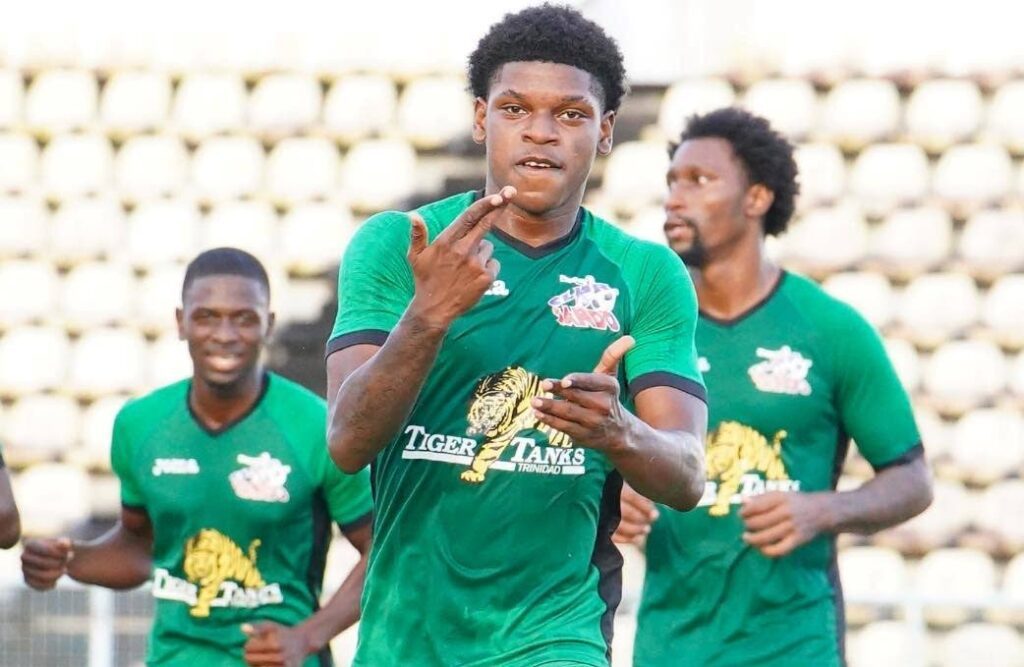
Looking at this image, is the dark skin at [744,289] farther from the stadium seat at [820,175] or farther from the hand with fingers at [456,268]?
the stadium seat at [820,175]

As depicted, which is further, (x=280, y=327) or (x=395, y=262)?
(x=280, y=327)

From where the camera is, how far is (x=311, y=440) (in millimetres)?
6688

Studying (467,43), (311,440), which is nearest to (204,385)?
(311,440)

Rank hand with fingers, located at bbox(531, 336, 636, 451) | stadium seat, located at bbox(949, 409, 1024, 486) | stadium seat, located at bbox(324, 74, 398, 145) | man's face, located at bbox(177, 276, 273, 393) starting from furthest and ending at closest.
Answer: stadium seat, located at bbox(324, 74, 398, 145), stadium seat, located at bbox(949, 409, 1024, 486), man's face, located at bbox(177, 276, 273, 393), hand with fingers, located at bbox(531, 336, 636, 451)

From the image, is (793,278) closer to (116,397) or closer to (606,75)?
(606,75)

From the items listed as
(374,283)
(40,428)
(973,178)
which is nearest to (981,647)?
(973,178)

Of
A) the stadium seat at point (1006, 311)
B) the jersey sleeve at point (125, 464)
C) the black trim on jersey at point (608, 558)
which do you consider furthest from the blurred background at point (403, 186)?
the black trim on jersey at point (608, 558)

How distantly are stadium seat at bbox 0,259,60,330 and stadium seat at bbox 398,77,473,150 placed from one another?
9.46ft

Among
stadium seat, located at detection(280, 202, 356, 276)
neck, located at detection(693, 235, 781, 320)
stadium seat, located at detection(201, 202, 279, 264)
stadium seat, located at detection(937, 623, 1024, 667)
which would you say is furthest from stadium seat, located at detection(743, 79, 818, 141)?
neck, located at detection(693, 235, 781, 320)

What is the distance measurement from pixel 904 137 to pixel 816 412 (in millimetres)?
8223

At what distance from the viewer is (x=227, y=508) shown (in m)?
6.57

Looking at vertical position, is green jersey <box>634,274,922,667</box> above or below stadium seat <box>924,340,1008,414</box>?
above

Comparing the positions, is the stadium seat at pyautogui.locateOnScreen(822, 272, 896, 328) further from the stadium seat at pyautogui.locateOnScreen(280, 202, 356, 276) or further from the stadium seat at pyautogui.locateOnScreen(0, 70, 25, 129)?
the stadium seat at pyautogui.locateOnScreen(0, 70, 25, 129)

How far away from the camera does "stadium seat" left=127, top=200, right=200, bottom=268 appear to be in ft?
46.5
